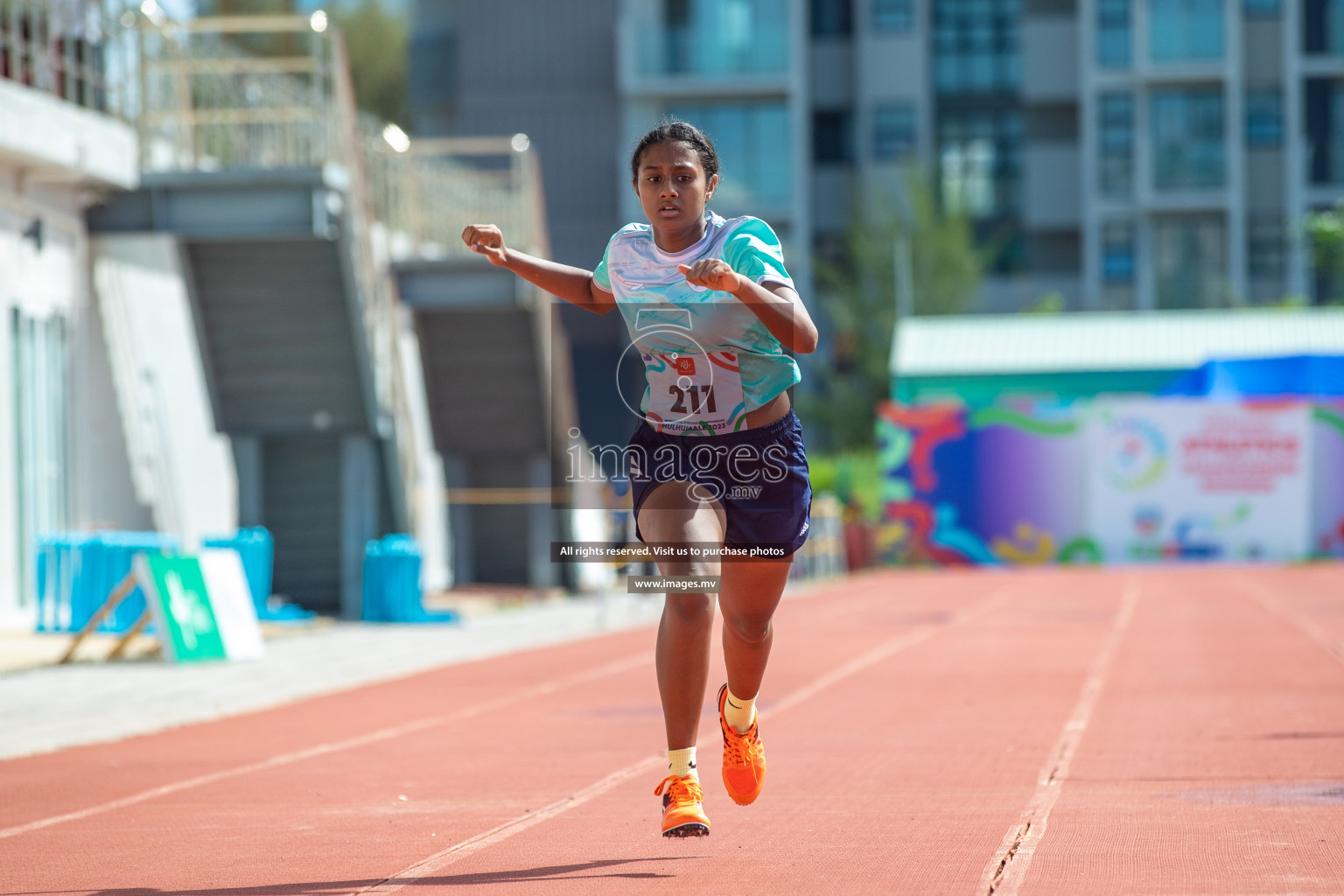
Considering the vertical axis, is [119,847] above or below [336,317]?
below

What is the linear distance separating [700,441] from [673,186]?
71 centimetres

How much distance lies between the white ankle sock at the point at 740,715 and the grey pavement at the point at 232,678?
15.1 ft

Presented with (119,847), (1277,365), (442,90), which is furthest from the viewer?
(442,90)

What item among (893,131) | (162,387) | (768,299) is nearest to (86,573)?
(162,387)

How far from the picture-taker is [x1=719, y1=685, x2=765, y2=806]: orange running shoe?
531 centimetres

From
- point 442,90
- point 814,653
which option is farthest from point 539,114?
point 814,653

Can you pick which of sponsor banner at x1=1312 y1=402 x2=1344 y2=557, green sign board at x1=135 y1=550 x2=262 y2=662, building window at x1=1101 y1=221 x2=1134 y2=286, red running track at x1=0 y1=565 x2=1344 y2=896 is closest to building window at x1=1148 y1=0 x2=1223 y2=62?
building window at x1=1101 y1=221 x2=1134 y2=286

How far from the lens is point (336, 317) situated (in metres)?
18.8

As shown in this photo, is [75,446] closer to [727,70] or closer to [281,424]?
[281,424]

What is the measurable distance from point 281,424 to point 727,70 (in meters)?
30.4

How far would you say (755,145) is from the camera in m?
48.0

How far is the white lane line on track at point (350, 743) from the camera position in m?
6.56

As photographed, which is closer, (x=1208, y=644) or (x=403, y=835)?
(x=403, y=835)

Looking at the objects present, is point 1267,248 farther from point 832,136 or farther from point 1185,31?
point 832,136
